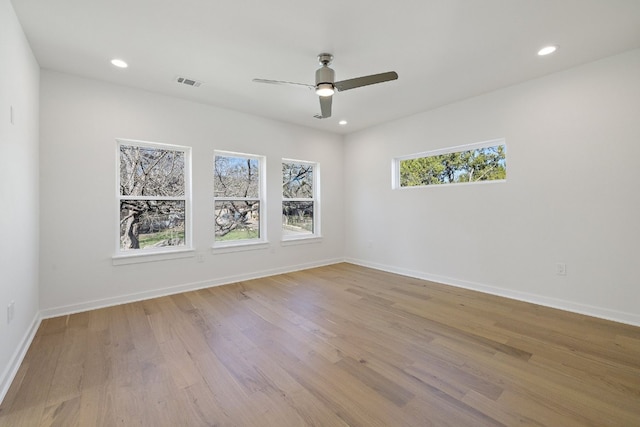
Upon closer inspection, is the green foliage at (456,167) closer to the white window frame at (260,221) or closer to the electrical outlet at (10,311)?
the white window frame at (260,221)

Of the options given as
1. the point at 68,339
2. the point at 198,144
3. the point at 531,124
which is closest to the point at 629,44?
the point at 531,124

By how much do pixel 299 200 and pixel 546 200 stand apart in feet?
12.3

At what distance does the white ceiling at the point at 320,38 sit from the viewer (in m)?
2.14

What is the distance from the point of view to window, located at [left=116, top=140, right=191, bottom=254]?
359 centimetres

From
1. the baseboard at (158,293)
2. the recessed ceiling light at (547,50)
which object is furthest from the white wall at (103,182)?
the recessed ceiling light at (547,50)

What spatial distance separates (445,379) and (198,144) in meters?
4.03

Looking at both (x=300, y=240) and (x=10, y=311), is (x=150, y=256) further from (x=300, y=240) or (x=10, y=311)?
(x=300, y=240)

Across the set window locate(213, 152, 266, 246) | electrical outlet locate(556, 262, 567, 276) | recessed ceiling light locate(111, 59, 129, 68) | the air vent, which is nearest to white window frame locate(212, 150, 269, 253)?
window locate(213, 152, 266, 246)

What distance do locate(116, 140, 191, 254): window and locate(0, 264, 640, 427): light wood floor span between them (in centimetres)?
92

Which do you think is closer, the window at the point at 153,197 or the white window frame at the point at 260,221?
the window at the point at 153,197

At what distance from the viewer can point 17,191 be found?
2.23m

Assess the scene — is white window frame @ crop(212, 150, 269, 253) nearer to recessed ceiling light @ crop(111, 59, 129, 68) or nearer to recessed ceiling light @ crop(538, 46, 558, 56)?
recessed ceiling light @ crop(111, 59, 129, 68)

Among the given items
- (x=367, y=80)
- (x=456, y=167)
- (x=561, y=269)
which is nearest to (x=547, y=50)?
(x=456, y=167)

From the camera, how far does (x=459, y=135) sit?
4043mm
